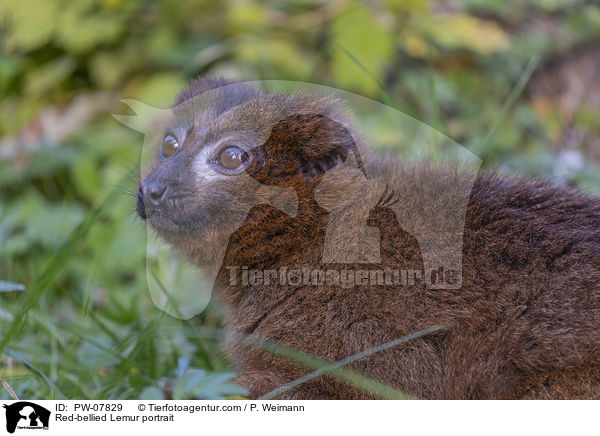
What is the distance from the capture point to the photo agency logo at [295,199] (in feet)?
A: 9.65

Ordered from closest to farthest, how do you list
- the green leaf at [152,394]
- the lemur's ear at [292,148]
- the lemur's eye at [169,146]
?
the green leaf at [152,394]
the lemur's ear at [292,148]
the lemur's eye at [169,146]

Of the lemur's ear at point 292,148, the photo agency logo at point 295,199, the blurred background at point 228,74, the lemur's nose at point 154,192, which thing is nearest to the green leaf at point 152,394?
the photo agency logo at point 295,199

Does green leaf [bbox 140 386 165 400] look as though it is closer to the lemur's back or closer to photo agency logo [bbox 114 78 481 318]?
the lemur's back

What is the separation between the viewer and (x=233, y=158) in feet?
10.0

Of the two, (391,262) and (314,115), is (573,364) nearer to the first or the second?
(391,262)

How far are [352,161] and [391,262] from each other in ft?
1.87

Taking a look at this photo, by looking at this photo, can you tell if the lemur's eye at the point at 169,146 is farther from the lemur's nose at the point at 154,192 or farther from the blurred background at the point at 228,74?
the blurred background at the point at 228,74

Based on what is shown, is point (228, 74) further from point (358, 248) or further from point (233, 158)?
point (358, 248)

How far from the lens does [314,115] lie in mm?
3090
